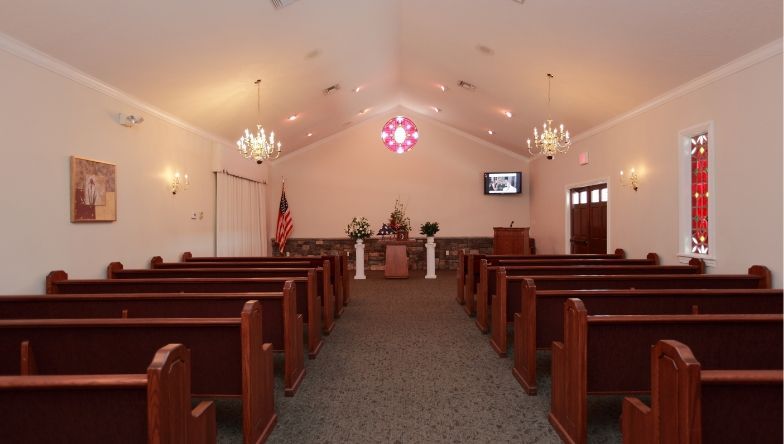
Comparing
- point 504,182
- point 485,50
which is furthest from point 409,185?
point 485,50

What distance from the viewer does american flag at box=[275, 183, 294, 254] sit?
1126 cm

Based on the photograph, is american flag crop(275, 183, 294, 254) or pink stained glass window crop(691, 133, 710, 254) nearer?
pink stained glass window crop(691, 133, 710, 254)

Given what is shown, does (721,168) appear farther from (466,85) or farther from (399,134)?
(399,134)

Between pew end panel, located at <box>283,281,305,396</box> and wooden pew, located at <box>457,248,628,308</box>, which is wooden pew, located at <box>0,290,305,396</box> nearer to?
pew end panel, located at <box>283,281,305,396</box>

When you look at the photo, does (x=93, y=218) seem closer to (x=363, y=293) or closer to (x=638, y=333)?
(x=363, y=293)

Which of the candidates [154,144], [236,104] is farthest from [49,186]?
[236,104]

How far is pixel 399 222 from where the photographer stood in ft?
35.7

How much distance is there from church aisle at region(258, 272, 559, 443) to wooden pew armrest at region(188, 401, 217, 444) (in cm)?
79

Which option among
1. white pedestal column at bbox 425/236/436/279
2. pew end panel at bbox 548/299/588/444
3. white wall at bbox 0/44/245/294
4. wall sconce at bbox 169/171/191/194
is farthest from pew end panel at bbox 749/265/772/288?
wall sconce at bbox 169/171/191/194

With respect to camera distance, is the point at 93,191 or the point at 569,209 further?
the point at 569,209

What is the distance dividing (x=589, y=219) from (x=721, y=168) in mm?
3648

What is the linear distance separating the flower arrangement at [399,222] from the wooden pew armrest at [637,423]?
864 centimetres

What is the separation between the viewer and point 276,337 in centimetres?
361

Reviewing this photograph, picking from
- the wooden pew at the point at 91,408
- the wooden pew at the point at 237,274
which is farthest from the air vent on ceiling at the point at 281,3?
the wooden pew at the point at 91,408
